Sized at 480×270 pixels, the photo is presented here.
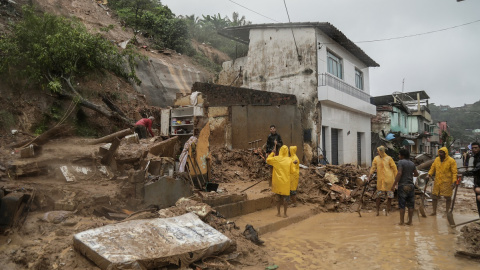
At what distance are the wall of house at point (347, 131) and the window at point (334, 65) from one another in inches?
78.4

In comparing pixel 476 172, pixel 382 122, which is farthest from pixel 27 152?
pixel 382 122

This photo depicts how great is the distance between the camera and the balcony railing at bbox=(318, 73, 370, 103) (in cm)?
1524

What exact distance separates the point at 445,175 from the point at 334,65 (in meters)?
10.6

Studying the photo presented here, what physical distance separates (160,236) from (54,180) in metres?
2.87

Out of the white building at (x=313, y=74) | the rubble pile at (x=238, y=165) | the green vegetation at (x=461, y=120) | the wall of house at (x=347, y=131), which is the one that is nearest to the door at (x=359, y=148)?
the wall of house at (x=347, y=131)

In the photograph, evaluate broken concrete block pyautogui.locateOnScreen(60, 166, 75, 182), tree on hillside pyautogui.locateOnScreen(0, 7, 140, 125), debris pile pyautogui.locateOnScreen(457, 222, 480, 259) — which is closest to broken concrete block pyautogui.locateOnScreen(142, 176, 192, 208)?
broken concrete block pyautogui.locateOnScreen(60, 166, 75, 182)

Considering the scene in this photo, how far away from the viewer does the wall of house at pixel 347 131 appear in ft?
52.5

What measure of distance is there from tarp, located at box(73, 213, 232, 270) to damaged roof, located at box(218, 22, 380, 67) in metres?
12.9

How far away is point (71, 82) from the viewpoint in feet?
40.2

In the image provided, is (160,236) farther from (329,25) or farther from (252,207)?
(329,25)

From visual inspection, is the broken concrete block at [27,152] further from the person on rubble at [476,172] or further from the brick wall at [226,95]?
the person on rubble at [476,172]

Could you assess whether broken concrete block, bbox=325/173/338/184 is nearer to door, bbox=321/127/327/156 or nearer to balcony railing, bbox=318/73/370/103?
door, bbox=321/127/327/156

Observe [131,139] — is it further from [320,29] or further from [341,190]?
[320,29]

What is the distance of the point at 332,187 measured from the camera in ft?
32.6
